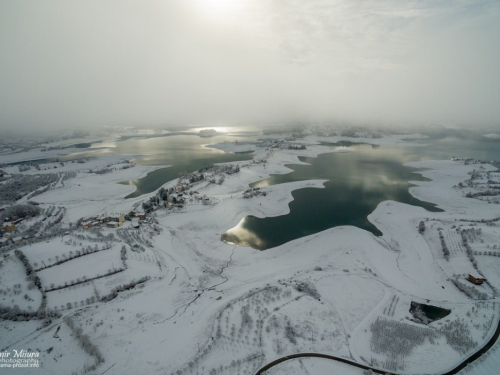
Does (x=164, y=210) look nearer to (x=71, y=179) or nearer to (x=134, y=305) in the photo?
(x=134, y=305)

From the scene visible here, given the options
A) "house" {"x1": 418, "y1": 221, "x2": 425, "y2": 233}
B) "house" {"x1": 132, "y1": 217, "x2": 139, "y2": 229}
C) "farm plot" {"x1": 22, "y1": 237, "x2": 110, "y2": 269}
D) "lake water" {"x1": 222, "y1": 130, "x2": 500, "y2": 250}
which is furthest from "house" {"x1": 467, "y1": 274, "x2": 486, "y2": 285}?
"house" {"x1": 132, "y1": 217, "x2": 139, "y2": 229}

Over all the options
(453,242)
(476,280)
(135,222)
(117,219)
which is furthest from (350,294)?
(117,219)

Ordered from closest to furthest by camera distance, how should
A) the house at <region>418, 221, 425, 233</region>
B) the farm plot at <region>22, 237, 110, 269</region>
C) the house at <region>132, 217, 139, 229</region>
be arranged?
the farm plot at <region>22, 237, 110, 269</region> → the house at <region>418, 221, 425, 233</region> → the house at <region>132, 217, 139, 229</region>

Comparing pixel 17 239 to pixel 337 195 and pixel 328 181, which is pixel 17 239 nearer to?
pixel 337 195

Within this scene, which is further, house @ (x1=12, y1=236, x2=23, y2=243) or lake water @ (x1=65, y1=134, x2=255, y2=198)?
lake water @ (x1=65, y1=134, x2=255, y2=198)

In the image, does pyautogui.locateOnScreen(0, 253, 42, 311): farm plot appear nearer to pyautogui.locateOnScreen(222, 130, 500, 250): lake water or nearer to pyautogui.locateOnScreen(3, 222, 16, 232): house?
pyautogui.locateOnScreen(3, 222, 16, 232): house

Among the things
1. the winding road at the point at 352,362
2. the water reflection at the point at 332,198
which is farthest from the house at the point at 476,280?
the water reflection at the point at 332,198

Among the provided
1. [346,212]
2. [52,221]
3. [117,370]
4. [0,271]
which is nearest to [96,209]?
[52,221]
